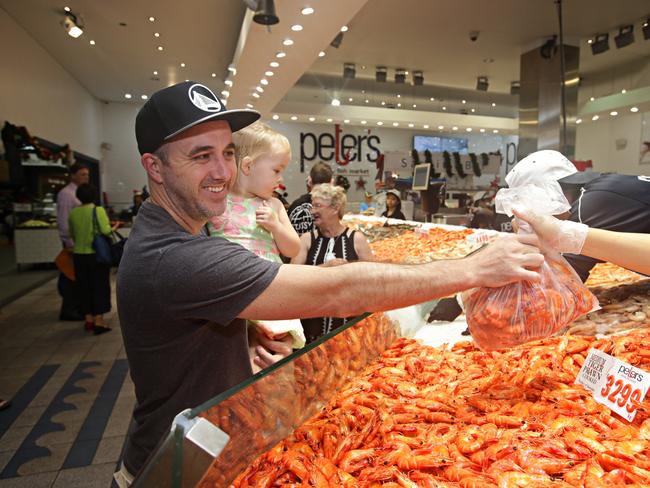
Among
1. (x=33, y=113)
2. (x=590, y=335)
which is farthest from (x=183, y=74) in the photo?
(x=590, y=335)

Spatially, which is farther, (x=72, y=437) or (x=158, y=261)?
(x=72, y=437)

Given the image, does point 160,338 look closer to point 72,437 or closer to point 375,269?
point 375,269

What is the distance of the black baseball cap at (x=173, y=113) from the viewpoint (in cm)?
106

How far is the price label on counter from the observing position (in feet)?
3.69

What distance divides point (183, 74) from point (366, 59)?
4176 millimetres

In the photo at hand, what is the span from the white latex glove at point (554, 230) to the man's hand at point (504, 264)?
4.6 inches

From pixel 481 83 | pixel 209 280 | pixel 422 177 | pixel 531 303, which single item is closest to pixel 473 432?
pixel 531 303

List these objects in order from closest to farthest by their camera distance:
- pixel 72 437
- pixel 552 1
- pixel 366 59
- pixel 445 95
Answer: pixel 72 437, pixel 552 1, pixel 366 59, pixel 445 95

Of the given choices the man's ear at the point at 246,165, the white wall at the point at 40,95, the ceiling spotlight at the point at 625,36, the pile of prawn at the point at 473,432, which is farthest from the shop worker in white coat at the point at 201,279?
the ceiling spotlight at the point at 625,36

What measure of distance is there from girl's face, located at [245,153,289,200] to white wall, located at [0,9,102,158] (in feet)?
22.4

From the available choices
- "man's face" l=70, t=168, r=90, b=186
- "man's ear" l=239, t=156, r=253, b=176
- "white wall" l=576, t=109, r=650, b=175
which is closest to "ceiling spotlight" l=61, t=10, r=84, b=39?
"man's face" l=70, t=168, r=90, b=186

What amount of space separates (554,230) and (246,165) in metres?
1.24

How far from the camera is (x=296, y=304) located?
3.18 feet

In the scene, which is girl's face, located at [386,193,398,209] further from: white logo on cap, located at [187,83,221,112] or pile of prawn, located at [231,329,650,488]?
white logo on cap, located at [187,83,221,112]
